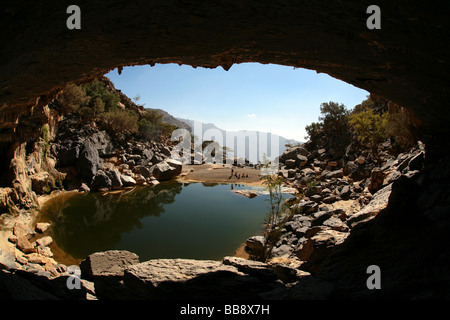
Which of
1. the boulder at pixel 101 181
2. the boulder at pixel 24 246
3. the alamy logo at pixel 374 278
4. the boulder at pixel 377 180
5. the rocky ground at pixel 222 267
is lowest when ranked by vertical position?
the boulder at pixel 24 246

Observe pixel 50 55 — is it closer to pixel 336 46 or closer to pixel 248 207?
pixel 336 46

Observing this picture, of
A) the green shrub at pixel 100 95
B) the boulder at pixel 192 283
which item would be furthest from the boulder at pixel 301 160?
the green shrub at pixel 100 95

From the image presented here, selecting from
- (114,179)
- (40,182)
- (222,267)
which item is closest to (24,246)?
(222,267)

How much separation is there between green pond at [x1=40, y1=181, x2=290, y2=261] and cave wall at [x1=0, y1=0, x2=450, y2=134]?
7129mm

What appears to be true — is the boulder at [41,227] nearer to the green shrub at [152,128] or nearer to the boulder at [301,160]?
the green shrub at [152,128]

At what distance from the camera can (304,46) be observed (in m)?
3.40

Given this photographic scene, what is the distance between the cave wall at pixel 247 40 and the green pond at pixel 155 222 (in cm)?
713

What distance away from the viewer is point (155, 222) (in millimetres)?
11820

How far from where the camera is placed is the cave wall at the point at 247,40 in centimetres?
257

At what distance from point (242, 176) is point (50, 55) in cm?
2198

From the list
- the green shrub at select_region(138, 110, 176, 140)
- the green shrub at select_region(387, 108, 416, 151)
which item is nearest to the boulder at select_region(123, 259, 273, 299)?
the green shrub at select_region(387, 108, 416, 151)

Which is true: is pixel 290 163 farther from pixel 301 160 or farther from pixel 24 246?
pixel 24 246
